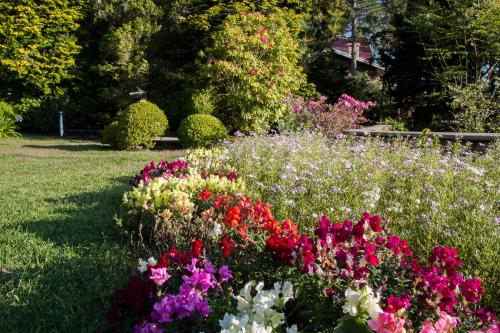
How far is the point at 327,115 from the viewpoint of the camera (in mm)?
10055

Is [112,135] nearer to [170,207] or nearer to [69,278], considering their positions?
[170,207]

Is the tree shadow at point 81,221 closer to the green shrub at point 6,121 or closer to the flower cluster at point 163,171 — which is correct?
the flower cluster at point 163,171

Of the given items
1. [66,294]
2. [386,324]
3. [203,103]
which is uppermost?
[203,103]

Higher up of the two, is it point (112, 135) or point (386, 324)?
point (112, 135)

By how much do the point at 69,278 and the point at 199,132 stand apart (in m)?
7.49

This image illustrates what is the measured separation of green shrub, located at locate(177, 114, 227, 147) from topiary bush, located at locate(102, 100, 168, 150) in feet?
2.48

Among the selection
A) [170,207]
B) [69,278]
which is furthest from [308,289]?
[170,207]

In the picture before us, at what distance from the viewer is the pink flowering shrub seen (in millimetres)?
9891

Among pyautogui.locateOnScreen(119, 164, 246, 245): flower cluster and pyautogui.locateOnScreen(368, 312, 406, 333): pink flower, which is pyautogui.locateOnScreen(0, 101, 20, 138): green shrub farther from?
pyautogui.locateOnScreen(368, 312, 406, 333): pink flower

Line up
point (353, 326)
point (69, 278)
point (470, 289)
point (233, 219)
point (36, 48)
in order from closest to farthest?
point (353, 326) → point (470, 289) → point (233, 219) → point (69, 278) → point (36, 48)

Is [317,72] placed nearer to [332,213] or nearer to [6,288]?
[332,213]

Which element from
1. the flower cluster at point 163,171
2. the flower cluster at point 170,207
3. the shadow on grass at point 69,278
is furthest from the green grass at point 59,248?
the flower cluster at point 163,171

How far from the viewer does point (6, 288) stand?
2793 millimetres

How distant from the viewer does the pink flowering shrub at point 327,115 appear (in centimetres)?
989
